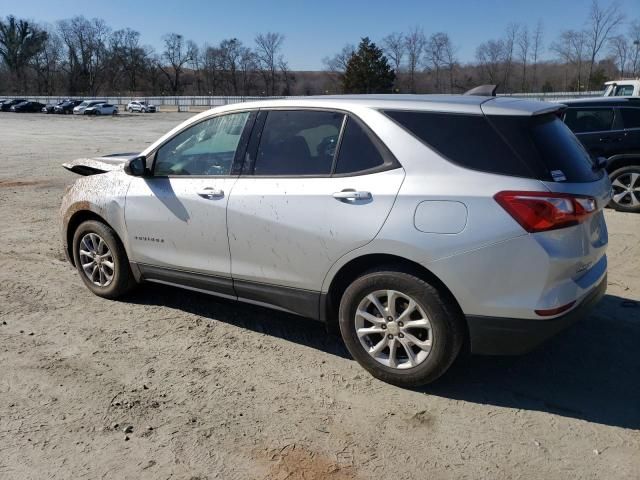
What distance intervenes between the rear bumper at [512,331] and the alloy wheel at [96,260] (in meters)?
3.23

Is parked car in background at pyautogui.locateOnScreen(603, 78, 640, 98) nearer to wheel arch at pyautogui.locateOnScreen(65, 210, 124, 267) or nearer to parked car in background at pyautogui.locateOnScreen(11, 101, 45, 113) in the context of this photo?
wheel arch at pyautogui.locateOnScreen(65, 210, 124, 267)

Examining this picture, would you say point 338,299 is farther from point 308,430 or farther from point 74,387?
point 74,387

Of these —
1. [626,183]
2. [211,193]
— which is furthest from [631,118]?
[211,193]

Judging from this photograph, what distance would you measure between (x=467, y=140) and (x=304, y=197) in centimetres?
109

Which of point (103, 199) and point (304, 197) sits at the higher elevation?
point (304, 197)

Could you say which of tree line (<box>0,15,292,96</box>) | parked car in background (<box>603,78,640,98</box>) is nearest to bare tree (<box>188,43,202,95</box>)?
tree line (<box>0,15,292,96</box>)

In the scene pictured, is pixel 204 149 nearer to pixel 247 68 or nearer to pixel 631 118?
pixel 631 118

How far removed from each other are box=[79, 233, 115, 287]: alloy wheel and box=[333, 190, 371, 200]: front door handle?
7.96 feet

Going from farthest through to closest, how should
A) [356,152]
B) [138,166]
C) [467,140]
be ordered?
[138,166] < [356,152] < [467,140]

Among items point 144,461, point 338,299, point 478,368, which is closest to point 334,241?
point 338,299

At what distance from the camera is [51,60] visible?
370ft

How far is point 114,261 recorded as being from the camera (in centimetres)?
508

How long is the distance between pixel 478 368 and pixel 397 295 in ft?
3.01

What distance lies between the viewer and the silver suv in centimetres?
327
